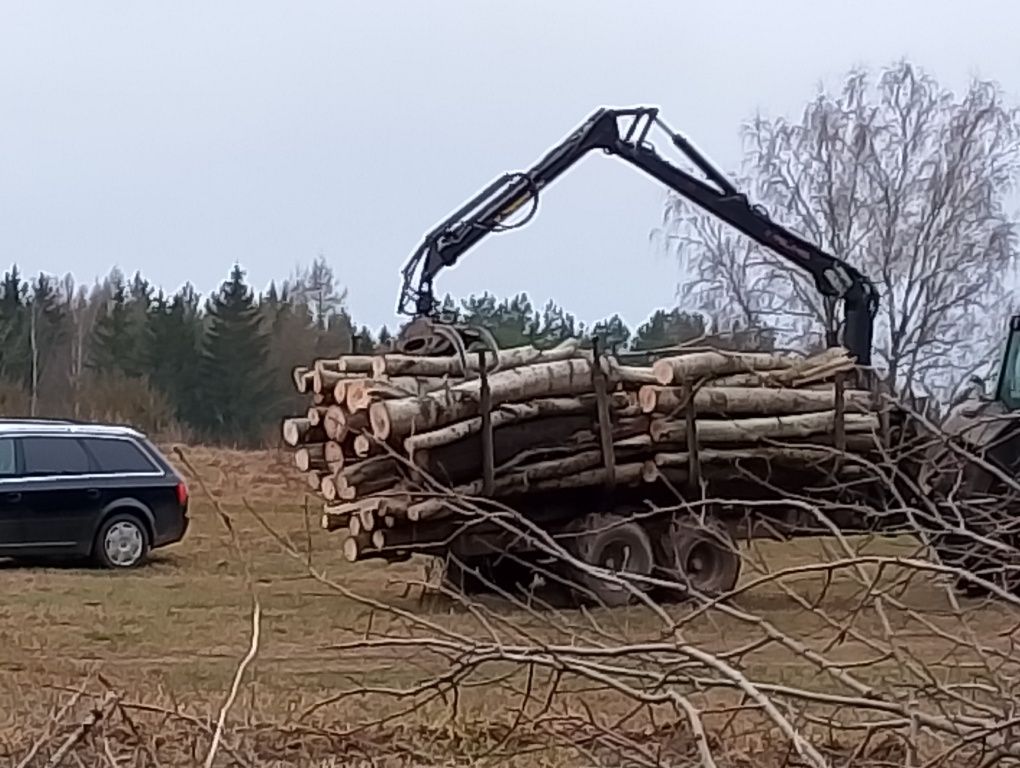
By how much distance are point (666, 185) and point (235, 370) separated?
33345 millimetres

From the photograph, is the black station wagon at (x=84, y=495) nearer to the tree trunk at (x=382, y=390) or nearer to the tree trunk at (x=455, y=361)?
the tree trunk at (x=455, y=361)

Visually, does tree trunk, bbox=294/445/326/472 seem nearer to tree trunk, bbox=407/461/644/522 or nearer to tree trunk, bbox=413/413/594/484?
tree trunk, bbox=413/413/594/484

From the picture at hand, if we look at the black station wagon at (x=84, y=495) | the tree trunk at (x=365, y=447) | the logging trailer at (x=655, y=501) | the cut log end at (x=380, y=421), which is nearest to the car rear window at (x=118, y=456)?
the black station wagon at (x=84, y=495)

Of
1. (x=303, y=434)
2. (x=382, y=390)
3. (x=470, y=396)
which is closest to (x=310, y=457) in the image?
(x=303, y=434)

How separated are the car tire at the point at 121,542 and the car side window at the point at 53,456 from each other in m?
0.59

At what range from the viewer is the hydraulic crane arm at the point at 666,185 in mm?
17188

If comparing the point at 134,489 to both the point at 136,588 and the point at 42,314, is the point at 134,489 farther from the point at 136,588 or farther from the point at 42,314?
the point at 42,314

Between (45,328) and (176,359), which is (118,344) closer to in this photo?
(176,359)

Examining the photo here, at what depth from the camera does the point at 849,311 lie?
17750 millimetres

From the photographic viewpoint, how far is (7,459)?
17094mm

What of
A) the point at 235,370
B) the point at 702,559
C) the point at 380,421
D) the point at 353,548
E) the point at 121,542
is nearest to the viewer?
the point at 380,421

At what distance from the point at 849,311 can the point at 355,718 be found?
10.9 m

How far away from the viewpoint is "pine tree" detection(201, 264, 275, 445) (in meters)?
48.9

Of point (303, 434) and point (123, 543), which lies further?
point (123, 543)
